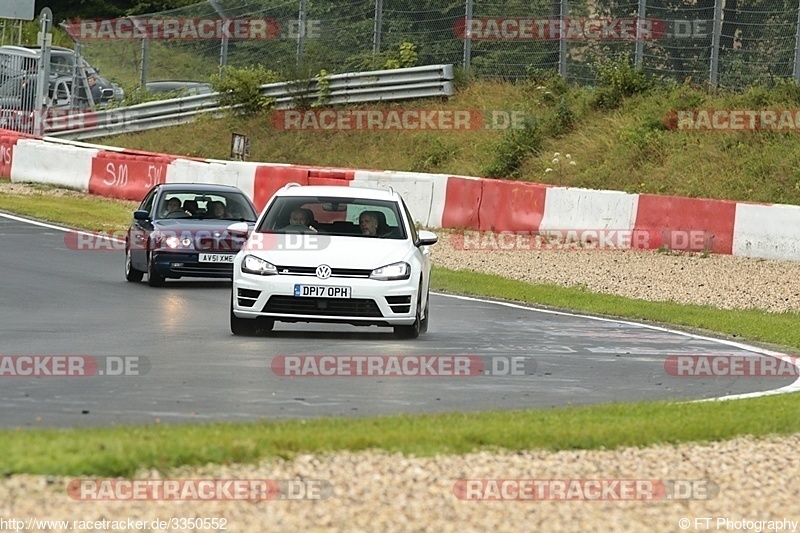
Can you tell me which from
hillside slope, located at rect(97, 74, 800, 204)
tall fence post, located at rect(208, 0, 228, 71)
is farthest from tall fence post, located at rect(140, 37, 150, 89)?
hillside slope, located at rect(97, 74, 800, 204)

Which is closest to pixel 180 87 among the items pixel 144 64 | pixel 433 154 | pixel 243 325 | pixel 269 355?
pixel 144 64

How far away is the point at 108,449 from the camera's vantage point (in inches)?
324

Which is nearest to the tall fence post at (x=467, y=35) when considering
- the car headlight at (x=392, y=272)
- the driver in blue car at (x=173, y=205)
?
the driver in blue car at (x=173, y=205)

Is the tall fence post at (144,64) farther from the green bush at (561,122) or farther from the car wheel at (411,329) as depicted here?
the car wheel at (411,329)

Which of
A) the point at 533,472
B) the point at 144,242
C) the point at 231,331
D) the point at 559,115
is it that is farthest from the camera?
the point at 559,115

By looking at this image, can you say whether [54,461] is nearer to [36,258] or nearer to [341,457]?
[341,457]

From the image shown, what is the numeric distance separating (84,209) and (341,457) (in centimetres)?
2354

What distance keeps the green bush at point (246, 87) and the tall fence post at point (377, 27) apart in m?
3.63

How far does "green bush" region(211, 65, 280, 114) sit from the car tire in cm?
2564

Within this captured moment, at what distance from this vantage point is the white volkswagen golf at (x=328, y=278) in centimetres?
1470

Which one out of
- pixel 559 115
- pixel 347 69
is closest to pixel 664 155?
pixel 559 115

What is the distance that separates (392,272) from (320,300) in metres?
0.74

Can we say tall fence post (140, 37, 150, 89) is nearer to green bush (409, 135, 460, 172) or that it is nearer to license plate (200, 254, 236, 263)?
green bush (409, 135, 460, 172)

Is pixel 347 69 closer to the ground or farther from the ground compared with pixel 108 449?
farther from the ground
